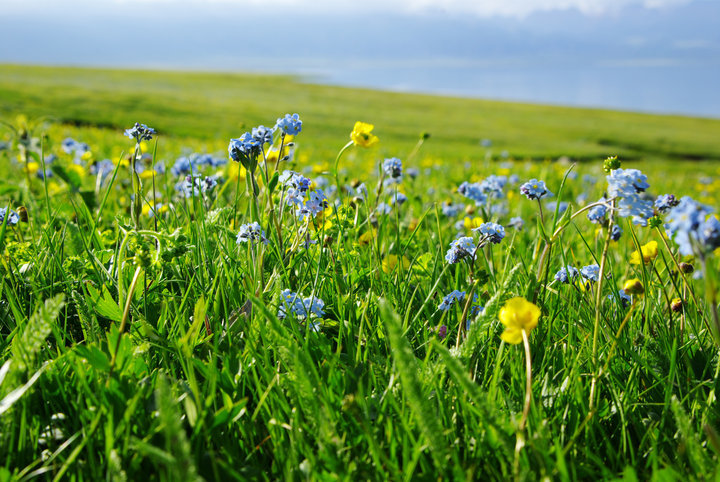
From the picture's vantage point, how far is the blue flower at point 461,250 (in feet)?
6.15

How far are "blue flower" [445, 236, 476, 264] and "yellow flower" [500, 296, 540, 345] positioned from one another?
1.95 ft

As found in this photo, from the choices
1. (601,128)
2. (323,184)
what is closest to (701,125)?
(601,128)

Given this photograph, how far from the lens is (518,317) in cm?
129

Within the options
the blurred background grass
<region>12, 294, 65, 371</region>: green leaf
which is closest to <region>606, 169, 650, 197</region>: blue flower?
<region>12, 294, 65, 371</region>: green leaf

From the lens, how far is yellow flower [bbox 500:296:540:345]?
1.28 m

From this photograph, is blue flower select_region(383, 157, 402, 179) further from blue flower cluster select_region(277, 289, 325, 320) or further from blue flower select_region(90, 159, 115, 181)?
blue flower select_region(90, 159, 115, 181)

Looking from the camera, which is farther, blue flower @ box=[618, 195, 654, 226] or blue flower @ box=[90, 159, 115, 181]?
blue flower @ box=[90, 159, 115, 181]

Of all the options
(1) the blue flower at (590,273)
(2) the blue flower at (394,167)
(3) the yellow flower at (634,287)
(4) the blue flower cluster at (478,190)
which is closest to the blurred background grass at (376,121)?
(4) the blue flower cluster at (478,190)

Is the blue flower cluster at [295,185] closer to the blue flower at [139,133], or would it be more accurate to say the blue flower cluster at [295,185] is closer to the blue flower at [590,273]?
the blue flower at [139,133]

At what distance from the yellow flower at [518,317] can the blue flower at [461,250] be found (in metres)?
0.59

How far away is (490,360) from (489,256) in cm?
92

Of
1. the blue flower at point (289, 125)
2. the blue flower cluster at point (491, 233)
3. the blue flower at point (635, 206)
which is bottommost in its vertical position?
the blue flower cluster at point (491, 233)

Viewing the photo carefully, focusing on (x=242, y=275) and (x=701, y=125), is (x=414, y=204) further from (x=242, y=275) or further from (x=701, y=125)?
(x=701, y=125)

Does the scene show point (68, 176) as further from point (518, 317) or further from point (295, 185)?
point (518, 317)
